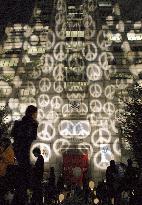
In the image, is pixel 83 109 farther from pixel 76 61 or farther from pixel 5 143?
pixel 5 143

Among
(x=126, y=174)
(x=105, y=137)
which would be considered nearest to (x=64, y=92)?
(x=105, y=137)

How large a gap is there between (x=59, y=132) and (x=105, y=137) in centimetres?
429

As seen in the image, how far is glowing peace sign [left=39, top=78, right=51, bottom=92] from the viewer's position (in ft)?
117

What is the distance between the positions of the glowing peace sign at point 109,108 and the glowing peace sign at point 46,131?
526 centimetres

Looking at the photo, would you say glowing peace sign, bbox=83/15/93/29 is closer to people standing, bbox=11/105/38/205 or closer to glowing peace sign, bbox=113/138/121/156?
glowing peace sign, bbox=113/138/121/156

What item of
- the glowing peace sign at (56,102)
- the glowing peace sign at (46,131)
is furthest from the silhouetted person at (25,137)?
the glowing peace sign at (56,102)

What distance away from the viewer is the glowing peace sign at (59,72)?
36.3 m

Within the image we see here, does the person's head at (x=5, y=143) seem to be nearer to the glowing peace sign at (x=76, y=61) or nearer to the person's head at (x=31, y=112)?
the person's head at (x=31, y=112)

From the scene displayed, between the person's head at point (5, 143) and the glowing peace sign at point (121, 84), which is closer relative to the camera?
the person's head at point (5, 143)

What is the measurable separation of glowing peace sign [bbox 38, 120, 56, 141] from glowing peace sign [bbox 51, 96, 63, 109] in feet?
6.54

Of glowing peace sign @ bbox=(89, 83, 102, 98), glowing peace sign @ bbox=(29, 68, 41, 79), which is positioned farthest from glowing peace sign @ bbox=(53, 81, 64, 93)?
glowing peace sign @ bbox=(89, 83, 102, 98)

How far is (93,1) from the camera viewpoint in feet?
143

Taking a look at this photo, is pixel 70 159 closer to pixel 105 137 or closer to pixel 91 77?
pixel 105 137

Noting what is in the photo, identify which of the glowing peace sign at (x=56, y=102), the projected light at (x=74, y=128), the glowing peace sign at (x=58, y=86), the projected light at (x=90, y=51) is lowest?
the projected light at (x=74, y=128)
